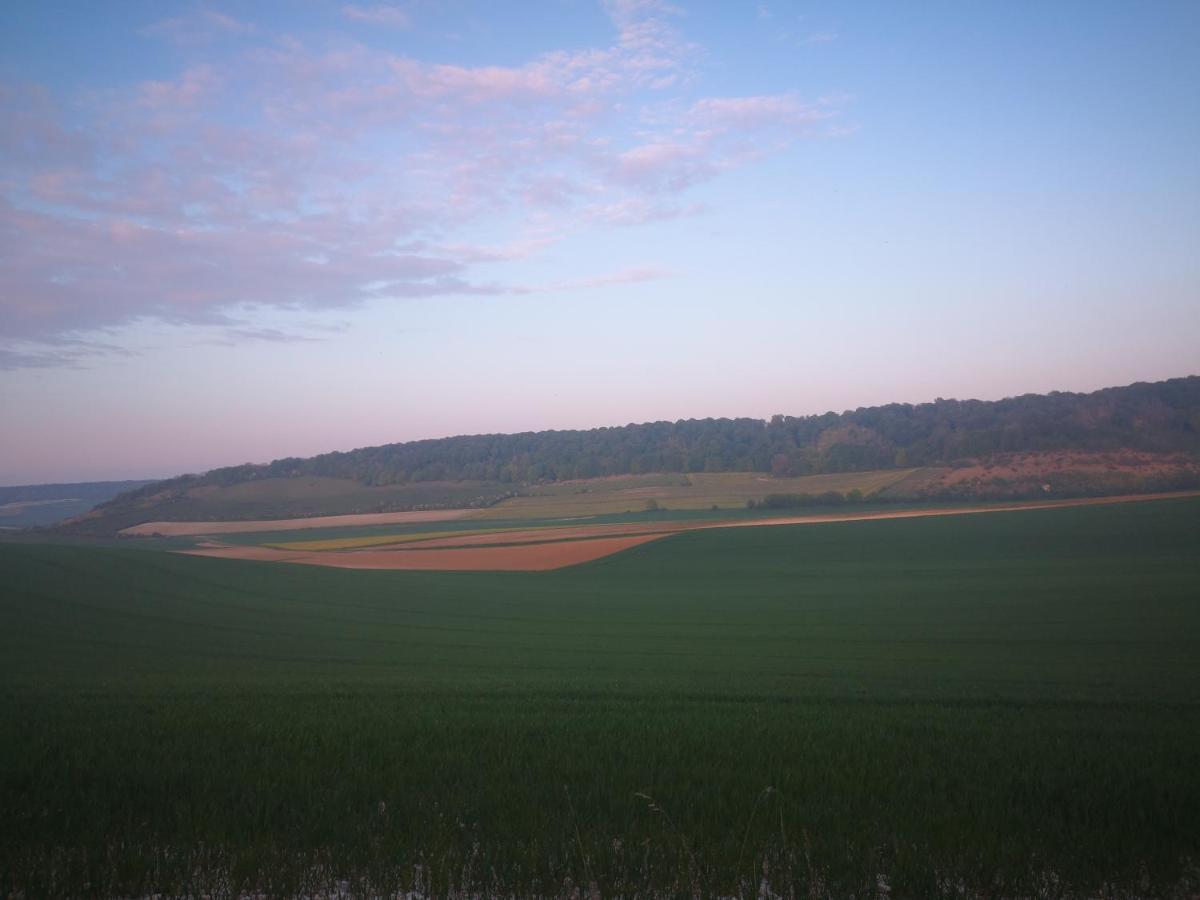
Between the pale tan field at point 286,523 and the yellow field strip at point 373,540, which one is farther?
the pale tan field at point 286,523

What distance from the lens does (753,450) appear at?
10388cm

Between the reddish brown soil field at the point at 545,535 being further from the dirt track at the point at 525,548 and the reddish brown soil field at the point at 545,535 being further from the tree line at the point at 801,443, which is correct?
the tree line at the point at 801,443

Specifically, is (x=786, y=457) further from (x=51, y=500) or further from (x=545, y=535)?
(x=51, y=500)

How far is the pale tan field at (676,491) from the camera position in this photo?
78312 mm

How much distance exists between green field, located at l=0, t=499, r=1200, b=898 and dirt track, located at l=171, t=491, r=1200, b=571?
25.8 meters

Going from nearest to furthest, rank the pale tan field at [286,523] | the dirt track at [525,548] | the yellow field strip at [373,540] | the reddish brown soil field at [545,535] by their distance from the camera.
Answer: the dirt track at [525,548], the reddish brown soil field at [545,535], the yellow field strip at [373,540], the pale tan field at [286,523]

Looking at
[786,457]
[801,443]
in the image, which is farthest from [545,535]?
[801,443]

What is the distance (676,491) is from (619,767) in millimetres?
82758

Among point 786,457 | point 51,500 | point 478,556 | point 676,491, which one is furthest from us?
point 51,500

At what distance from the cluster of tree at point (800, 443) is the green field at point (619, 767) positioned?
65654 millimetres

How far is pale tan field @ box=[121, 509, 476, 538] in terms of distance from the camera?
7438 cm

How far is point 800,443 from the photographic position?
4082 inches

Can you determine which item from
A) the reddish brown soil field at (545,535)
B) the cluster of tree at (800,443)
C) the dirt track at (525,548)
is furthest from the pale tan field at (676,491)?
the dirt track at (525,548)

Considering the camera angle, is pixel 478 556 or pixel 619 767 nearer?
pixel 619 767
